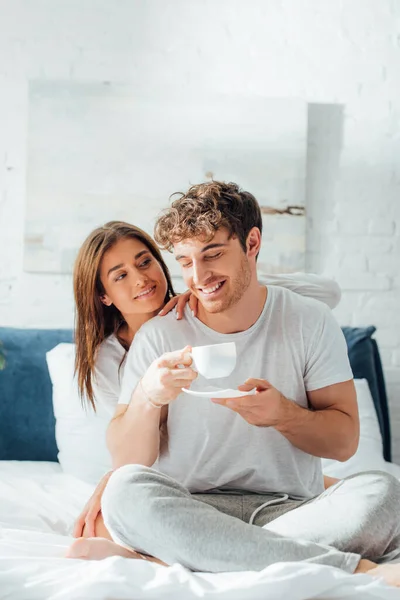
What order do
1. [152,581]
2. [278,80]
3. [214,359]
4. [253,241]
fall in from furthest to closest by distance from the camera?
[278,80] < [253,241] < [214,359] < [152,581]

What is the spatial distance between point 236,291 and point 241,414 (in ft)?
1.04

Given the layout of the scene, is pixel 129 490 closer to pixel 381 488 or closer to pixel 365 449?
pixel 381 488

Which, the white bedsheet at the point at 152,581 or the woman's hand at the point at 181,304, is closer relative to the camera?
the white bedsheet at the point at 152,581

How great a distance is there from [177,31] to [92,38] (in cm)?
35

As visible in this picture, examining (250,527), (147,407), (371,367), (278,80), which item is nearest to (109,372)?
(147,407)

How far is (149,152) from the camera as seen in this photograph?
3209 mm

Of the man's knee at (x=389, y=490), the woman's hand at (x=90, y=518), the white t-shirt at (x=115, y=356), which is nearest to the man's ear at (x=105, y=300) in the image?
the white t-shirt at (x=115, y=356)

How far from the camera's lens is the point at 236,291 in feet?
6.40

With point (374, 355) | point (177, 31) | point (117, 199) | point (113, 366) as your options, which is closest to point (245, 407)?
point (113, 366)

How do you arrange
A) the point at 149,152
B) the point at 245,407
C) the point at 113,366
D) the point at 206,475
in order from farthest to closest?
the point at 149,152, the point at 113,366, the point at 206,475, the point at 245,407

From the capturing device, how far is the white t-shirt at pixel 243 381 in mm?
1885

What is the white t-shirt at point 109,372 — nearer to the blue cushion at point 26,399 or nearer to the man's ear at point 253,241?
the man's ear at point 253,241

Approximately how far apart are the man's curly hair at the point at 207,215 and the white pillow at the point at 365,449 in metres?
0.92

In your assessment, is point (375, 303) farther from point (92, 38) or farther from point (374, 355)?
point (92, 38)
